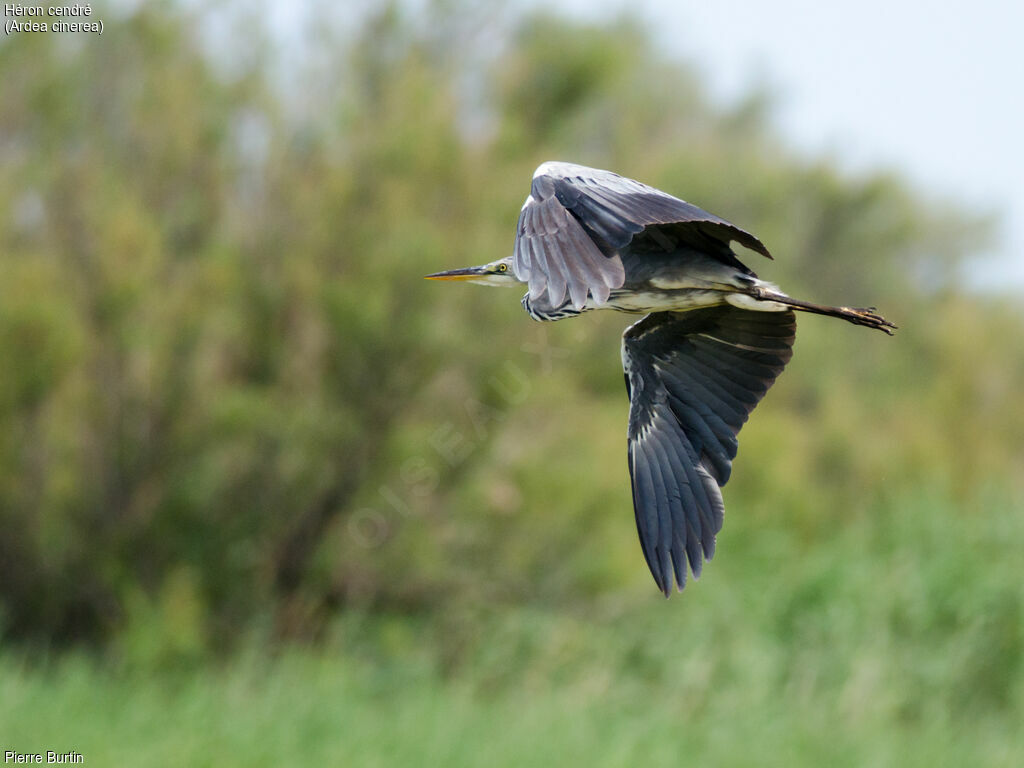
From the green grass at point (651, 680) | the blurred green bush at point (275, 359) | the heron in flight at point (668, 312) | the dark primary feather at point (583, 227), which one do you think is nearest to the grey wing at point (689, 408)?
the heron in flight at point (668, 312)

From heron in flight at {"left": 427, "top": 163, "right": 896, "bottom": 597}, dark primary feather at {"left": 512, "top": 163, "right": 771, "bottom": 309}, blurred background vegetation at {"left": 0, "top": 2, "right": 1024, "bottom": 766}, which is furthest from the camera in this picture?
blurred background vegetation at {"left": 0, "top": 2, "right": 1024, "bottom": 766}

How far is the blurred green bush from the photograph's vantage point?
41.7 ft

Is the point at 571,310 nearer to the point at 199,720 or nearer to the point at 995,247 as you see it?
the point at 199,720

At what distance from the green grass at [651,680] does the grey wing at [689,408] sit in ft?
19.8

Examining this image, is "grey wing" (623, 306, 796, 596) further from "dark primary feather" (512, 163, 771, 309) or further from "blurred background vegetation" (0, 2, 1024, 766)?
"blurred background vegetation" (0, 2, 1024, 766)

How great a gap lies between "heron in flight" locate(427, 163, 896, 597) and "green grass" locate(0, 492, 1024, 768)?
6.07 metres

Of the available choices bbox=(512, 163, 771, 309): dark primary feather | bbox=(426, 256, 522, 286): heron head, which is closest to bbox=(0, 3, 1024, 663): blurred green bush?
bbox=(426, 256, 522, 286): heron head

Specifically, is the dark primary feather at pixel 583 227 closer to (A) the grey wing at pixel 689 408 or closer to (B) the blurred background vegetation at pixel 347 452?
(A) the grey wing at pixel 689 408

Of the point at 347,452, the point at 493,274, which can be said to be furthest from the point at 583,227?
the point at 347,452

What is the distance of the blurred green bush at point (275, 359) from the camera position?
12.7 meters

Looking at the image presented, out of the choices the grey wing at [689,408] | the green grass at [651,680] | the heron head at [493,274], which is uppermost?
the heron head at [493,274]

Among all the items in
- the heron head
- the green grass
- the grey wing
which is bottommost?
the green grass

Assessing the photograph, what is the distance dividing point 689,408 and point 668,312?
37cm

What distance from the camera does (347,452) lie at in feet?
43.6
